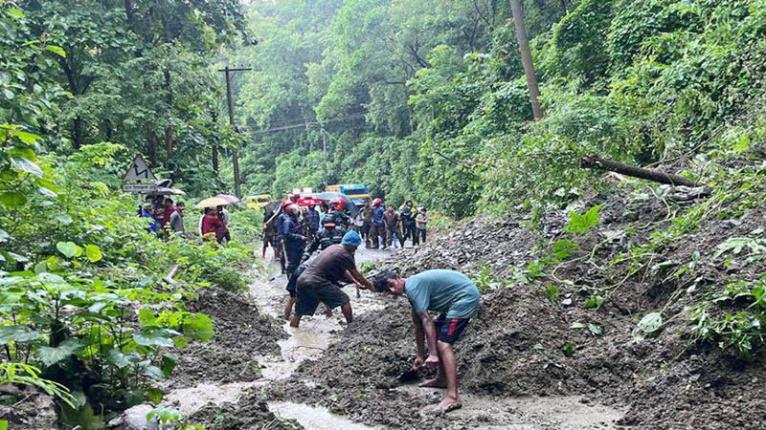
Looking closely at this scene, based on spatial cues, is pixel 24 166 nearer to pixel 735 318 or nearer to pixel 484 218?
pixel 735 318

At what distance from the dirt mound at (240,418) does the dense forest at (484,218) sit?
1.7 inches

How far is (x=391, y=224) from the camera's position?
21.3m

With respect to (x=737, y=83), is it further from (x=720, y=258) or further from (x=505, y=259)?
(x=720, y=258)

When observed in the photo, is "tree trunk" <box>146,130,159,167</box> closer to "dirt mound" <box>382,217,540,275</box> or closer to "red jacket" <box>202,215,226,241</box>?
"red jacket" <box>202,215,226,241</box>

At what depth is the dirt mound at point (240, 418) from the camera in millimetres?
5027

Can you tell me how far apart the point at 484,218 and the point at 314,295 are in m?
7.76

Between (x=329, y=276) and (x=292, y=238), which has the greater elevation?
(x=329, y=276)

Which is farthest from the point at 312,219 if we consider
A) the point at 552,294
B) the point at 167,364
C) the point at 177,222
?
the point at 167,364

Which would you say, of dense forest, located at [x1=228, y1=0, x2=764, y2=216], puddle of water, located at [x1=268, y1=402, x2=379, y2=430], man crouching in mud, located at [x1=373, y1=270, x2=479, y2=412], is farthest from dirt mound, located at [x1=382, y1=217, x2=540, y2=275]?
puddle of water, located at [x1=268, y1=402, x2=379, y2=430]

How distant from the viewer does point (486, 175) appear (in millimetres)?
9648

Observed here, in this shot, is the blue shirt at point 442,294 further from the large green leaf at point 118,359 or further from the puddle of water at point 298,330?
the large green leaf at point 118,359

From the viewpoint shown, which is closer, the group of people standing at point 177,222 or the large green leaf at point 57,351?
the large green leaf at point 57,351

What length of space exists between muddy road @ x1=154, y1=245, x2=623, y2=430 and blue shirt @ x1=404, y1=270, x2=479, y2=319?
84 centimetres

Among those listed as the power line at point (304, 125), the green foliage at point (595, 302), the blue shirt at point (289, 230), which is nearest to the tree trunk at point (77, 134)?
the blue shirt at point (289, 230)
